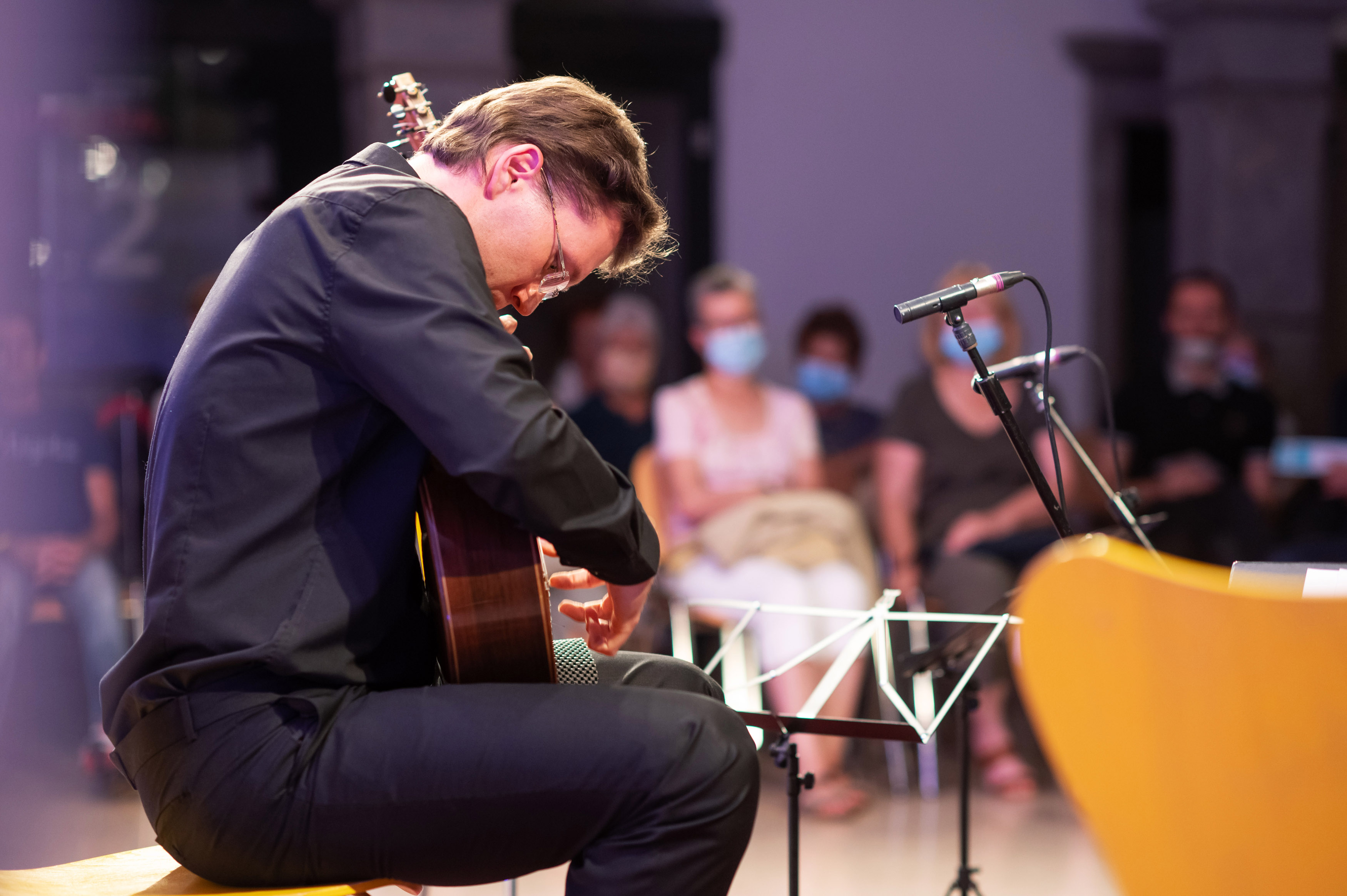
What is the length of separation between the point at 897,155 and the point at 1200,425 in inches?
90.9

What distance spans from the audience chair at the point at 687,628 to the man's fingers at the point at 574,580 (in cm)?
10

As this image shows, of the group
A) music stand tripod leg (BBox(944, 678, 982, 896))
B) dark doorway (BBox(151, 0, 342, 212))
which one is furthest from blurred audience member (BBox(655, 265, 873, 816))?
dark doorway (BBox(151, 0, 342, 212))

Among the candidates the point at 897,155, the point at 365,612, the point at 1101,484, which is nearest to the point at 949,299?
the point at 1101,484

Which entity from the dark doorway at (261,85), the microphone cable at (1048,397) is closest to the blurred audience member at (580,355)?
the dark doorway at (261,85)

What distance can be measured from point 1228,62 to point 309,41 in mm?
4261

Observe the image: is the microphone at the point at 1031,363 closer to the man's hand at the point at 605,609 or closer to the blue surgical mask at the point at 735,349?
the man's hand at the point at 605,609

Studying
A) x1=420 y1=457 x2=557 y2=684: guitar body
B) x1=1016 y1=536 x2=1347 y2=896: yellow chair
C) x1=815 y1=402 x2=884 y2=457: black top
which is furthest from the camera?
x1=815 y1=402 x2=884 y2=457: black top

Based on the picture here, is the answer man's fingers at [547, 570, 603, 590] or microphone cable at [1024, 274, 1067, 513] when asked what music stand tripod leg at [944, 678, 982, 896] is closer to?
microphone cable at [1024, 274, 1067, 513]

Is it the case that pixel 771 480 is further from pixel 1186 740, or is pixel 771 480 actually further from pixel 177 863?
pixel 1186 740

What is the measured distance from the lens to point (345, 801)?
4.59ft

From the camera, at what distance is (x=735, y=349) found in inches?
170

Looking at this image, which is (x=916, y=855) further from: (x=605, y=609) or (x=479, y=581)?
(x=479, y=581)

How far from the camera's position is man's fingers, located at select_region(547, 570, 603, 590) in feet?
5.79

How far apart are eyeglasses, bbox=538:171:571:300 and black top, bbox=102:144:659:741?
153mm
